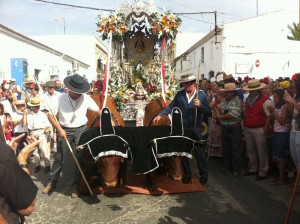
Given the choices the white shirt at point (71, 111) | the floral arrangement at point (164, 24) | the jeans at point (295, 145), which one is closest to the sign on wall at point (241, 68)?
the floral arrangement at point (164, 24)

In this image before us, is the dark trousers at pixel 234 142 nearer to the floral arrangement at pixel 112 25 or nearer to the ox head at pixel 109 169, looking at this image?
the ox head at pixel 109 169

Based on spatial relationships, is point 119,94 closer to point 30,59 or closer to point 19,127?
point 19,127

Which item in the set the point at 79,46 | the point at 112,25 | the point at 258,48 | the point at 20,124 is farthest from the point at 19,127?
the point at 79,46

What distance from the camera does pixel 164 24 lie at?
8672 mm

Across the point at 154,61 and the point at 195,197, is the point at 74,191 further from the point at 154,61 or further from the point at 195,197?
the point at 154,61

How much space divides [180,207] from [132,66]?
231 inches

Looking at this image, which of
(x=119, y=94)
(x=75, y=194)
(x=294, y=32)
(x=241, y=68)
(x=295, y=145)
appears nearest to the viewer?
(x=295, y=145)

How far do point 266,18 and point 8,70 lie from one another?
681 inches

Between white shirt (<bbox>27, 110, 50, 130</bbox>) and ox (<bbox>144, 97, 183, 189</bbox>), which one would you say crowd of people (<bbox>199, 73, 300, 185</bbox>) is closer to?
ox (<bbox>144, 97, 183, 189</bbox>)

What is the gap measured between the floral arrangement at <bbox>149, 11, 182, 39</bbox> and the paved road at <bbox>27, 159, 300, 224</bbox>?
4716 mm

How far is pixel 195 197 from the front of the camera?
5168mm

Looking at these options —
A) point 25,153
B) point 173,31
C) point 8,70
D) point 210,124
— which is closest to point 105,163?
point 25,153

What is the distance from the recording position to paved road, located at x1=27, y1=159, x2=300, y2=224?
4355mm

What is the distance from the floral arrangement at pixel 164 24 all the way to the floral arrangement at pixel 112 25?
0.78 m
